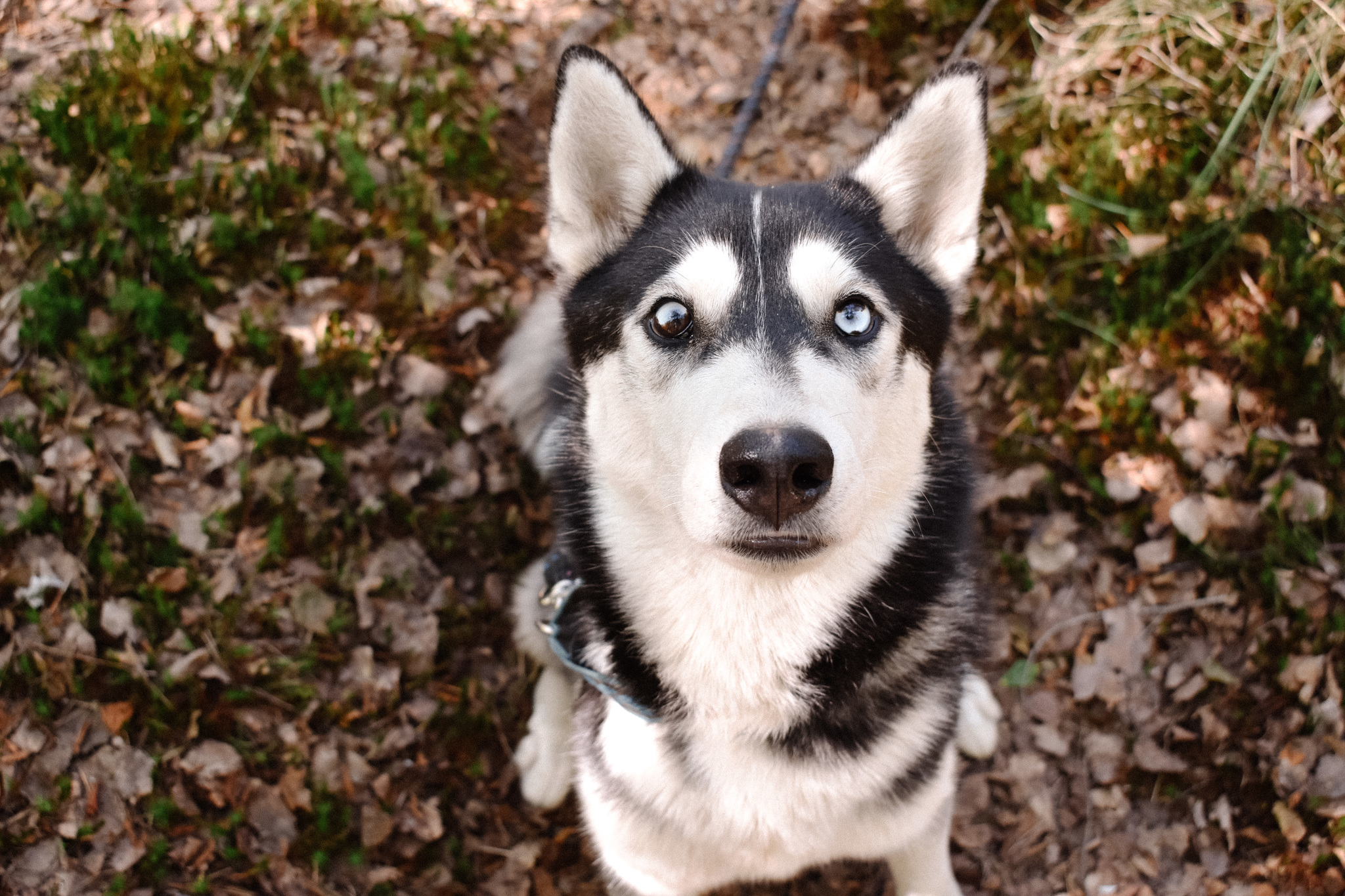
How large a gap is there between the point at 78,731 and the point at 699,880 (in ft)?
7.26

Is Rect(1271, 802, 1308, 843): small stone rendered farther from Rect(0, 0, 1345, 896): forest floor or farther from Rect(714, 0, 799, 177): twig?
Rect(714, 0, 799, 177): twig

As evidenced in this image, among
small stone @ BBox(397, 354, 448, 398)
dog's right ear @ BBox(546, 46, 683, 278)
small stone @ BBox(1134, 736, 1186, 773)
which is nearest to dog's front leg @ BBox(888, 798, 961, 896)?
small stone @ BBox(1134, 736, 1186, 773)

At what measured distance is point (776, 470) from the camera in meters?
1.76

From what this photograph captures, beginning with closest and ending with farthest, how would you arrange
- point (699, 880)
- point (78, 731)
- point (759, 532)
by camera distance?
point (759, 532) → point (699, 880) → point (78, 731)

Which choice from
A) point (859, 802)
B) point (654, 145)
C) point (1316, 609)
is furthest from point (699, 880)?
point (1316, 609)

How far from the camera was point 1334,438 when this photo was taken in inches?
129

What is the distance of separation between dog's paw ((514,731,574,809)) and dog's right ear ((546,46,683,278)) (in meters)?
1.81

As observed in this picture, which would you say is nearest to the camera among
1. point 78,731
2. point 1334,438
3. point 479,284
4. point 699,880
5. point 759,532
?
point 759,532

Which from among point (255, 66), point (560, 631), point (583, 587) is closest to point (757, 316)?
point (583, 587)

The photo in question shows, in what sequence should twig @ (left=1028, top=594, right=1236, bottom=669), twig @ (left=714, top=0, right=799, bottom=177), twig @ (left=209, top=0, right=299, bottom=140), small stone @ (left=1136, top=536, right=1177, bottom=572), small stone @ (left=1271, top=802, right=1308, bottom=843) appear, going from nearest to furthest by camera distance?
small stone @ (left=1271, top=802, right=1308, bottom=843), twig @ (left=714, top=0, right=799, bottom=177), twig @ (left=1028, top=594, right=1236, bottom=669), small stone @ (left=1136, top=536, right=1177, bottom=572), twig @ (left=209, top=0, right=299, bottom=140)

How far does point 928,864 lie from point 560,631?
140 cm

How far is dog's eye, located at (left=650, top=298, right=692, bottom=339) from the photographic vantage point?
221 centimetres

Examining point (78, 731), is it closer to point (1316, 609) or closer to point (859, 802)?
point (859, 802)

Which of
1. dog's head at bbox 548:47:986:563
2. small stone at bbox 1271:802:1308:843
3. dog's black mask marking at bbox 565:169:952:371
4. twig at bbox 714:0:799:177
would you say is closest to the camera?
dog's head at bbox 548:47:986:563
